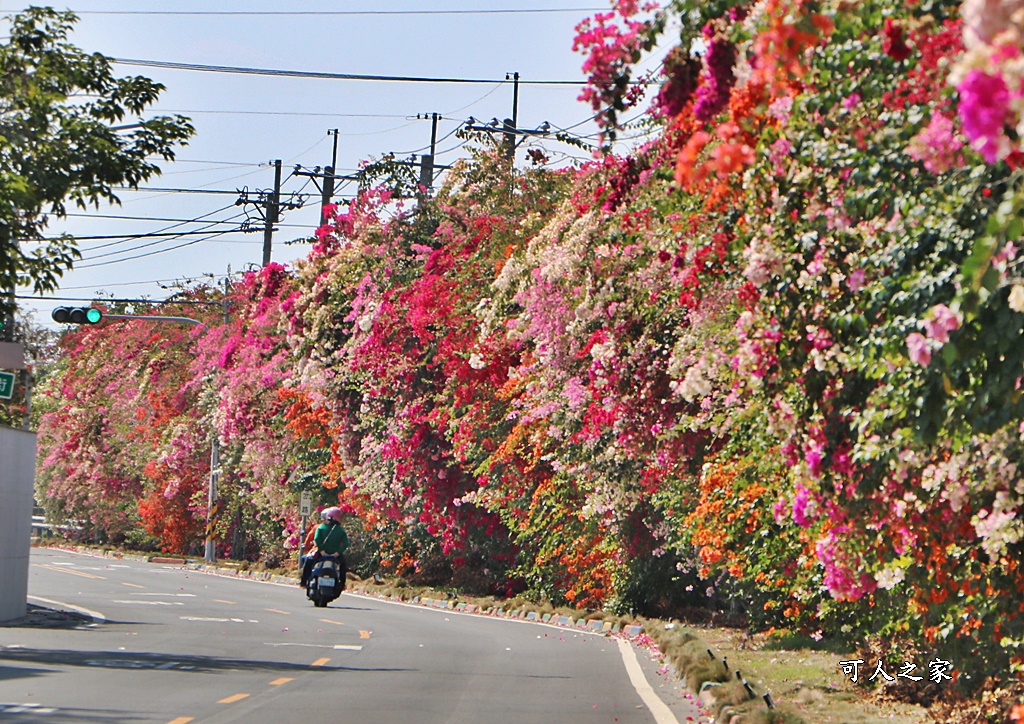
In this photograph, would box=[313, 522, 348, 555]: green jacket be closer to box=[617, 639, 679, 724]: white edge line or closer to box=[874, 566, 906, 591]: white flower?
box=[617, 639, 679, 724]: white edge line

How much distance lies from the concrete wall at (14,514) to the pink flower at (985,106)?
2143cm

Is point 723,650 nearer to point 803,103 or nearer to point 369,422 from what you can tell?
point 803,103

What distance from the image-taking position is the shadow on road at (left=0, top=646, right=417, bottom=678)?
1698 cm

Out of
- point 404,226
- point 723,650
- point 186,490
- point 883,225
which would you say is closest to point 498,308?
point 723,650

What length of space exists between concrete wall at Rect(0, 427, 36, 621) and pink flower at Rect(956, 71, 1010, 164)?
2143cm

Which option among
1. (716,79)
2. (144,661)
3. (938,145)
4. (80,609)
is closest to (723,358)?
(716,79)

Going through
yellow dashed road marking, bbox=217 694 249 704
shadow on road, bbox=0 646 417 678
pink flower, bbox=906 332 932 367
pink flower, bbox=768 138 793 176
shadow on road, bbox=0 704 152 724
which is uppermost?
pink flower, bbox=768 138 793 176

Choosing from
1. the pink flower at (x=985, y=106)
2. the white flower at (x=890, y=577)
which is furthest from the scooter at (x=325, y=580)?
the pink flower at (x=985, y=106)

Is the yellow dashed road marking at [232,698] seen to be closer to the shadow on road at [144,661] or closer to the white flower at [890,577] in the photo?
the shadow on road at [144,661]

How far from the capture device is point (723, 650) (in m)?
20.5

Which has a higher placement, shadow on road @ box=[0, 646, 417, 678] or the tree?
the tree

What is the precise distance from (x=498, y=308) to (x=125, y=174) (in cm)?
871

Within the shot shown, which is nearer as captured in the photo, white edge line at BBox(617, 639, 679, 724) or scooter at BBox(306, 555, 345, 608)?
white edge line at BBox(617, 639, 679, 724)

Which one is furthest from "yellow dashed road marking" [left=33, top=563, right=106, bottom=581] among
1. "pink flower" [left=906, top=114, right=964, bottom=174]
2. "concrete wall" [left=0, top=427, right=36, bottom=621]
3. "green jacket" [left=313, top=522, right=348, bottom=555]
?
"pink flower" [left=906, top=114, right=964, bottom=174]
